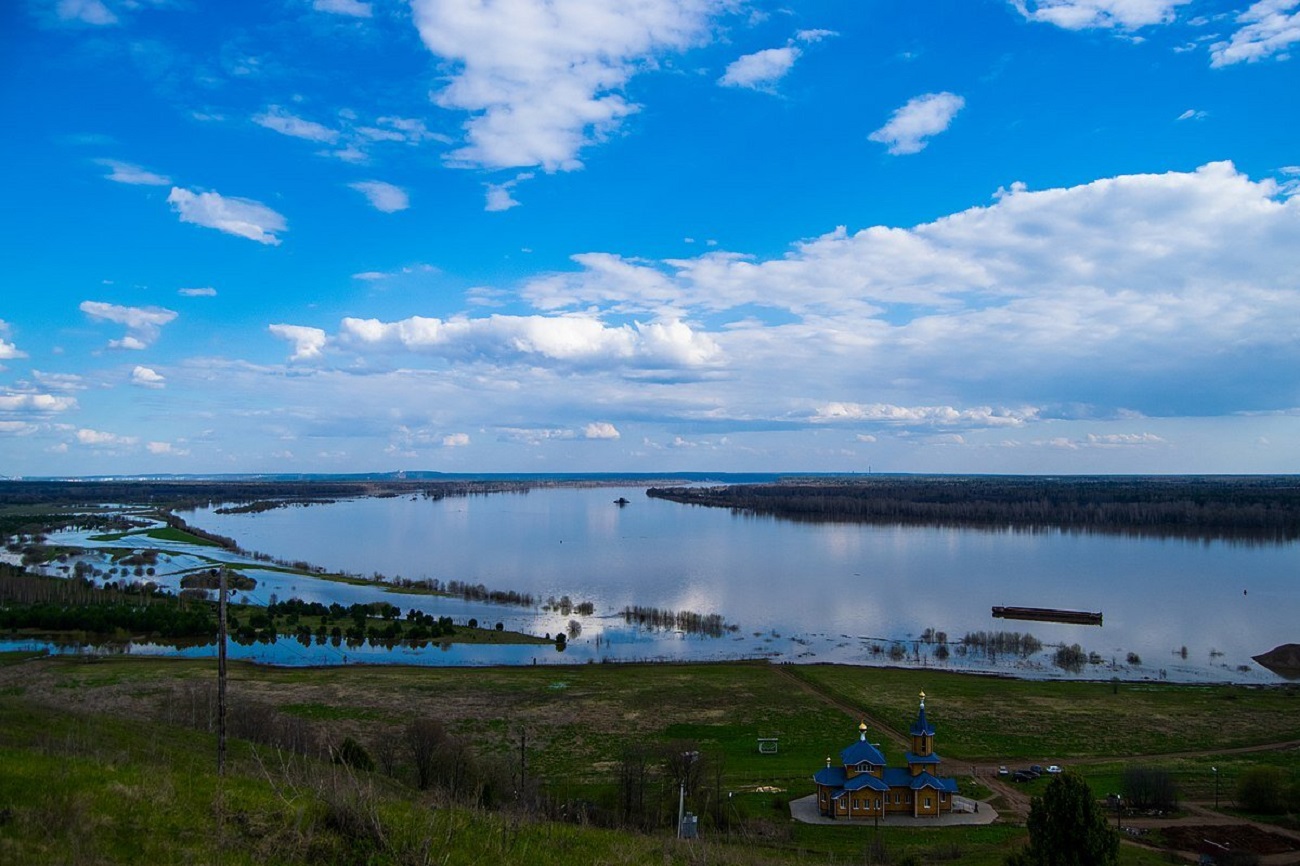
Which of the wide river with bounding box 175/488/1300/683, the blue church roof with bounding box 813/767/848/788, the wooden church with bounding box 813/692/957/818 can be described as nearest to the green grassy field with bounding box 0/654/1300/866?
the wooden church with bounding box 813/692/957/818

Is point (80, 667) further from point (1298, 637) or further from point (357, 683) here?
point (1298, 637)

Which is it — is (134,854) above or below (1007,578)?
above

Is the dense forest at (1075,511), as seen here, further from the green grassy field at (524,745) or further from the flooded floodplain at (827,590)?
the green grassy field at (524,745)

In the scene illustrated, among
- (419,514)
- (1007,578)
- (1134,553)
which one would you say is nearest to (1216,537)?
(1134,553)

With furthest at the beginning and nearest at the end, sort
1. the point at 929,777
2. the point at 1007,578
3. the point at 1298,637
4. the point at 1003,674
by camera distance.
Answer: the point at 1007,578
the point at 1298,637
the point at 1003,674
the point at 929,777

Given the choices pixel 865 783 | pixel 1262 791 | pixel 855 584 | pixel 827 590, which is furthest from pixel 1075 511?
pixel 865 783

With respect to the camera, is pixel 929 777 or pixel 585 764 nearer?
pixel 929 777

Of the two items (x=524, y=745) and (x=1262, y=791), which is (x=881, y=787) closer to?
(x=524, y=745)
